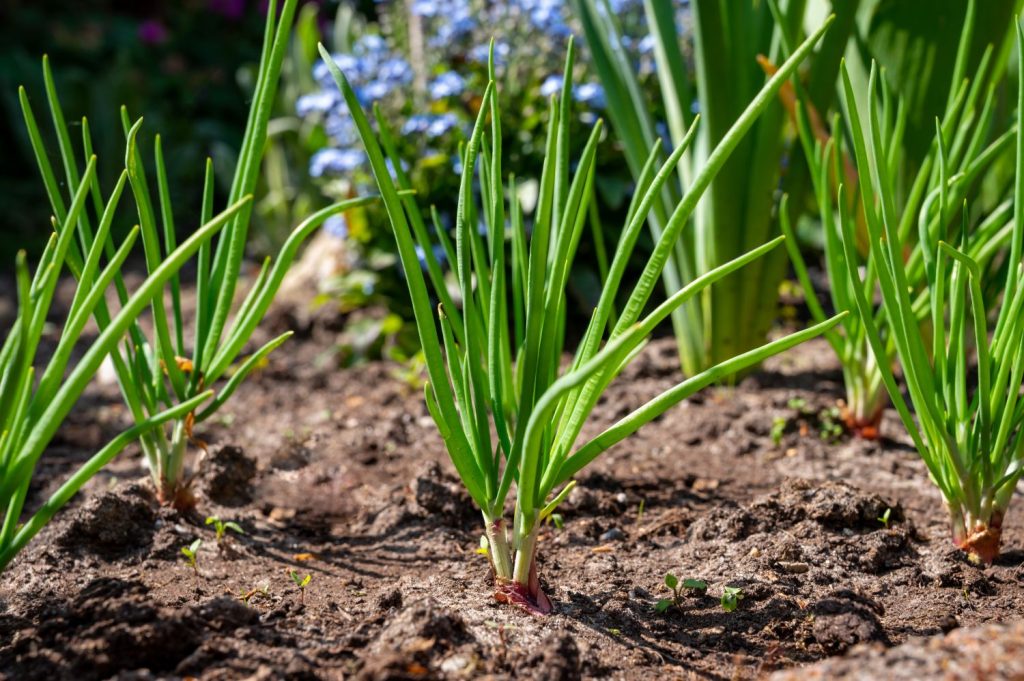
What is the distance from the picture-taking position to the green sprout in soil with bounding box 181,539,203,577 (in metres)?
1.48

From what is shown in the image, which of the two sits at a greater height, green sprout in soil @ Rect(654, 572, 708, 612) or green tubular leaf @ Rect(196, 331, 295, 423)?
green tubular leaf @ Rect(196, 331, 295, 423)

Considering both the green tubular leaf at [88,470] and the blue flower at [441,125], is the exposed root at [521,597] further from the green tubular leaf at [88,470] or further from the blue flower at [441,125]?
the blue flower at [441,125]

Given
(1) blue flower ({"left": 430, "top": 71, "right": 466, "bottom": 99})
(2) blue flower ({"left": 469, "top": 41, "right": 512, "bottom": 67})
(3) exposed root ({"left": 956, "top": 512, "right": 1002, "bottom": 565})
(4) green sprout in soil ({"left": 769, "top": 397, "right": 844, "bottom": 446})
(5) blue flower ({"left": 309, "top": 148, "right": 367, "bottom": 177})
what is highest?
(2) blue flower ({"left": 469, "top": 41, "right": 512, "bottom": 67})

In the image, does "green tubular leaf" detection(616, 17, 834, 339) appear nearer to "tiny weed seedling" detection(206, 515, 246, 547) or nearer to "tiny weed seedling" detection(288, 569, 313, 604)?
"tiny weed seedling" detection(288, 569, 313, 604)

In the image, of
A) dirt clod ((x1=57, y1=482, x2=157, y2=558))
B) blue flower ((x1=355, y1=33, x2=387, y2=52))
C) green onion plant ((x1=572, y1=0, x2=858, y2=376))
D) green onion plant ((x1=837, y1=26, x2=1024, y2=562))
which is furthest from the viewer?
blue flower ((x1=355, y1=33, x2=387, y2=52))

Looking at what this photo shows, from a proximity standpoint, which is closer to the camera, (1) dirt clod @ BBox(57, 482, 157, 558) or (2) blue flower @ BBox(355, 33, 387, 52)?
(1) dirt clod @ BBox(57, 482, 157, 558)

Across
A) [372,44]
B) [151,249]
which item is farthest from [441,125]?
[151,249]

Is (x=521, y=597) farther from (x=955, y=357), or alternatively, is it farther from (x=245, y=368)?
(x=955, y=357)

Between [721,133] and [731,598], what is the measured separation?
109 cm

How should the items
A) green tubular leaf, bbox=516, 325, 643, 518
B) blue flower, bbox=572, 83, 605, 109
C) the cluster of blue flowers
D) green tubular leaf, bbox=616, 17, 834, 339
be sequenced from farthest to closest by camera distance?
the cluster of blue flowers < blue flower, bbox=572, 83, 605, 109 < green tubular leaf, bbox=616, 17, 834, 339 < green tubular leaf, bbox=516, 325, 643, 518

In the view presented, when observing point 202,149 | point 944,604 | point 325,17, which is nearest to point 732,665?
point 944,604

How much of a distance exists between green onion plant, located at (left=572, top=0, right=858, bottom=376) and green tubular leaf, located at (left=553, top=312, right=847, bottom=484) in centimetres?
91

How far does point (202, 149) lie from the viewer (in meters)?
4.99

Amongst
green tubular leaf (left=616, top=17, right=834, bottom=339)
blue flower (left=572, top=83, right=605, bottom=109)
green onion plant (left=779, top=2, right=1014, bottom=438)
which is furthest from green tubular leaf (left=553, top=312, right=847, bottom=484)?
blue flower (left=572, top=83, right=605, bottom=109)
